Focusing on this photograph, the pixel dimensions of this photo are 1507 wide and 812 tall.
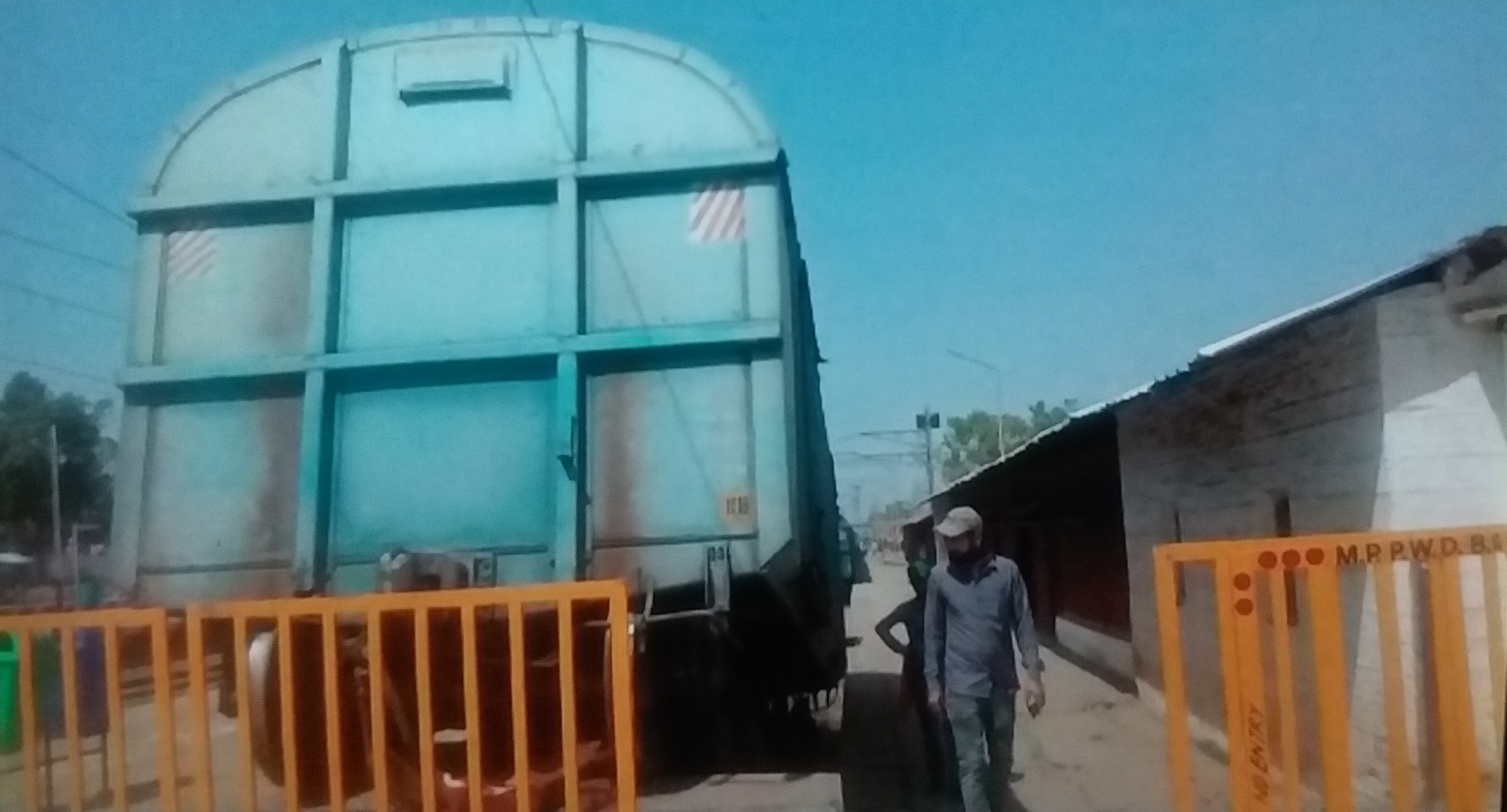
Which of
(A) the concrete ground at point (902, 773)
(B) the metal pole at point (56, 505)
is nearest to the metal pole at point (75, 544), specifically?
(B) the metal pole at point (56, 505)

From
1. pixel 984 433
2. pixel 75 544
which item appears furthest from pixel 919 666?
pixel 75 544

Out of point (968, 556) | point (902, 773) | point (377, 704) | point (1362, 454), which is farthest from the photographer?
point (902, 773)

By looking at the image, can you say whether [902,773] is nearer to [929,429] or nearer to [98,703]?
[929,429]

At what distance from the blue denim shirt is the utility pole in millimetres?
302

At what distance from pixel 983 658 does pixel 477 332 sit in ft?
5.34

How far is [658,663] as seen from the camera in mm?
3352

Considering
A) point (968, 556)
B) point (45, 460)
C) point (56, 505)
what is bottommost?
point (968, 556)

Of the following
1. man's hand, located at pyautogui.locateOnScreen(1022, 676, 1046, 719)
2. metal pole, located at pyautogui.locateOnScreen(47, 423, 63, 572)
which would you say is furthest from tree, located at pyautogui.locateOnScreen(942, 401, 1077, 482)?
metal pole, located at pyautogui.locateOnScreen(47, 423, 63, 572)

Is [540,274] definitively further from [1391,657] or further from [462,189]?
[1391,657]

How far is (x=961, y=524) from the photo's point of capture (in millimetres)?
3387

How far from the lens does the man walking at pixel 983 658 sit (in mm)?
3344

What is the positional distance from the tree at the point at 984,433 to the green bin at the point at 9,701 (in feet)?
8.67

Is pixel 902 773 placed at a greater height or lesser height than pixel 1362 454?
lesser

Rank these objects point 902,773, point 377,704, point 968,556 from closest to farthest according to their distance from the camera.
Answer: point 377,704 → point 968,556 → point 902,773
